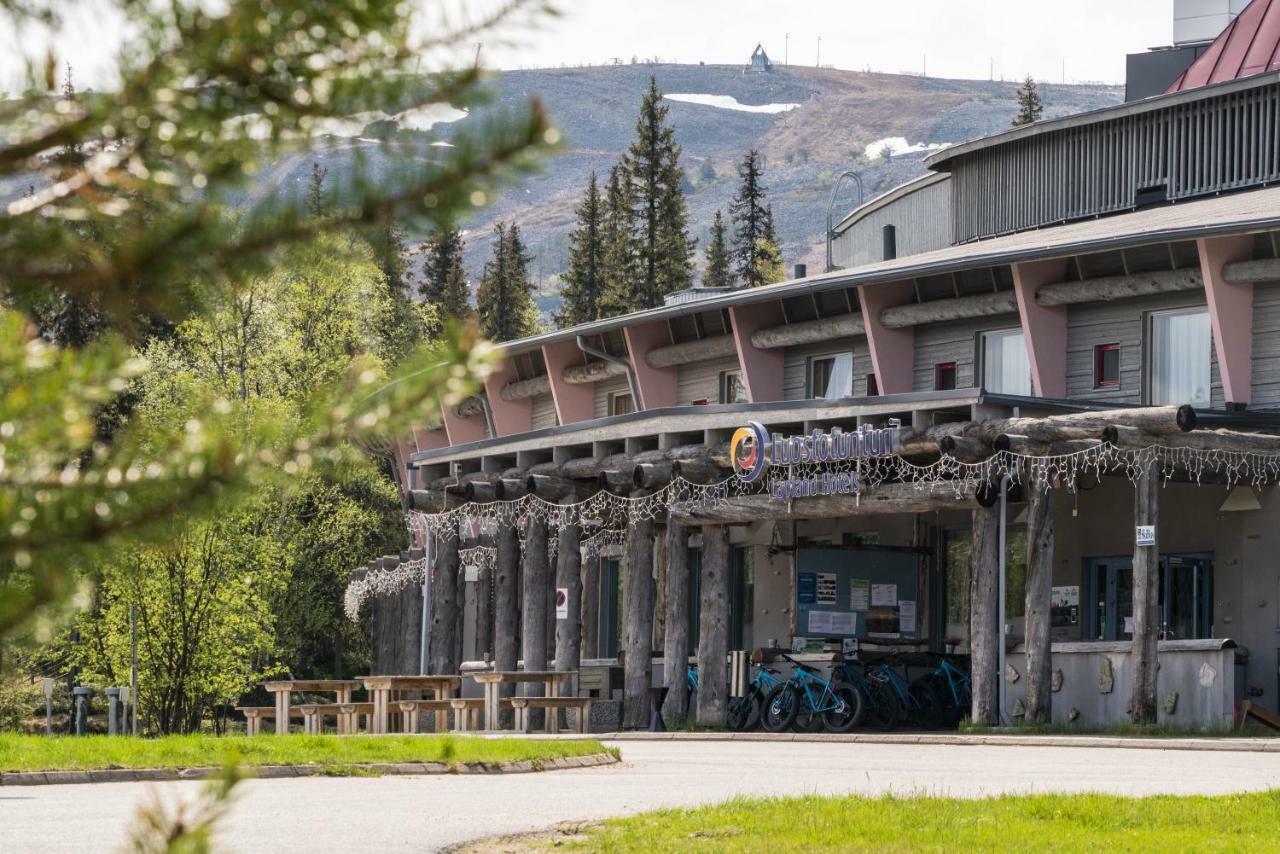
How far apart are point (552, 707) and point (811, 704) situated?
393 centimetres

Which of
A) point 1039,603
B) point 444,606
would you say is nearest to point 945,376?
point 1039,603

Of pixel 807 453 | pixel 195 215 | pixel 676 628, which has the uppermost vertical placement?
pixel 807 453

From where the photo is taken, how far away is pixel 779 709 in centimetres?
2722

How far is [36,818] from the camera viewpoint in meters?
12.6

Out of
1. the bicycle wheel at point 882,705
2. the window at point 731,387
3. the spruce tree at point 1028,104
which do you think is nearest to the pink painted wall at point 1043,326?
the bicycle wheel at point 882,705

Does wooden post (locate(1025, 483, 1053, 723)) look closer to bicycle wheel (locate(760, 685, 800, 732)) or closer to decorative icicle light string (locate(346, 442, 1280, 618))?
decorative icicle light string (locate(346, 442, 1280, 618))

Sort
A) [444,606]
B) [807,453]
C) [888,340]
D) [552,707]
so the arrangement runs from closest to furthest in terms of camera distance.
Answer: [807,453] < [552,707] < [888,340] < [444,606]

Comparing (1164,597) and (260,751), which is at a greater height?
(1164,597)

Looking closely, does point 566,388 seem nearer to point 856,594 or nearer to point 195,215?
point 856,594

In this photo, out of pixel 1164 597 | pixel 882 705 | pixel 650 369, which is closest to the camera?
pixel 882 705

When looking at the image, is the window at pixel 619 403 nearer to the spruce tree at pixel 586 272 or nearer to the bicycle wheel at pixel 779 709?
the bicycle wheel at pixel 779 709

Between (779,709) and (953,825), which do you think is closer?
(953,825)

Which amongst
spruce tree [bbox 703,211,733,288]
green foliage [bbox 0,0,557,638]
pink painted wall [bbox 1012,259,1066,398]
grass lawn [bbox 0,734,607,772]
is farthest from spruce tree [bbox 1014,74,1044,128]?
green foliage [bbox 0,0,557,638]

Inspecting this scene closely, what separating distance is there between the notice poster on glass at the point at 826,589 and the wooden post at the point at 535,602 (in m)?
4.58
